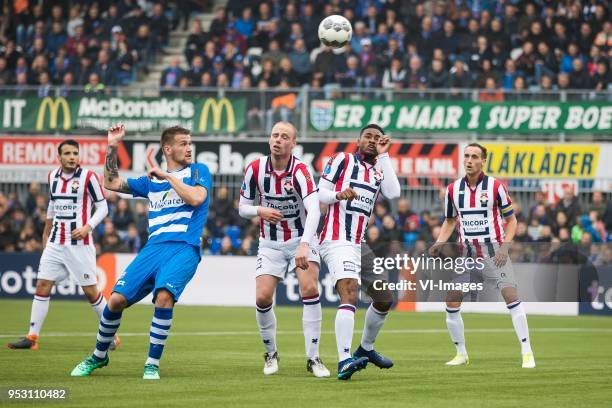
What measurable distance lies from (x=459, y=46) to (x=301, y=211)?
18154 millimetres

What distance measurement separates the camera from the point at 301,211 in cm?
1262

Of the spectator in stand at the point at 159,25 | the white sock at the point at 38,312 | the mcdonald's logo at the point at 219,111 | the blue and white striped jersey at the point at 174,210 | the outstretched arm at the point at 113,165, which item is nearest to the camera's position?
the outstretched arm at the point at 113,165

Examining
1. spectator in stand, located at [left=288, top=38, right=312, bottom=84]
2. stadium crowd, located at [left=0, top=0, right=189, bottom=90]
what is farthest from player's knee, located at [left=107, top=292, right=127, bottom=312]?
stadium crowd, located at [left=0, top=0, right=189, bottom=90]

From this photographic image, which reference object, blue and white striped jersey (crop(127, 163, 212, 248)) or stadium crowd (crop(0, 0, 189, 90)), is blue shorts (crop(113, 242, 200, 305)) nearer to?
blue and white striped jersey (crop(127, 163, 212, 248))

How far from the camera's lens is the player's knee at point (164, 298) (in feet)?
36.8

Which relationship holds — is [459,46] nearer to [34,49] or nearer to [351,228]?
[34,49]

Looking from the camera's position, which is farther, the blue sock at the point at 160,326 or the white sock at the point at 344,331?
the white sock at the point at 344,331

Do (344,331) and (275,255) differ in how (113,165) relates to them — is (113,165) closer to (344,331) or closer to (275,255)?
(275,255)

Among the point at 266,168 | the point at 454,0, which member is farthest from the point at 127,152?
the point at 266,168

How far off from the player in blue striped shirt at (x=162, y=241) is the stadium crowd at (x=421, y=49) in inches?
637

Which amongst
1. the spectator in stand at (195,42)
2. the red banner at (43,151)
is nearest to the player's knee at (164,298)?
the red banner at (43,151)

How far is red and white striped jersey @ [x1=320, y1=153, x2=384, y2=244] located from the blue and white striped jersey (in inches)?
59.0

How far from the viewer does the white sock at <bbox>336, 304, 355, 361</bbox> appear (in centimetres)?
1187

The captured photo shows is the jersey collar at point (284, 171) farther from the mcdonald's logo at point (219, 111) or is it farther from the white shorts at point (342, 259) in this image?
the mcdonald's logo at point (219, 111)
